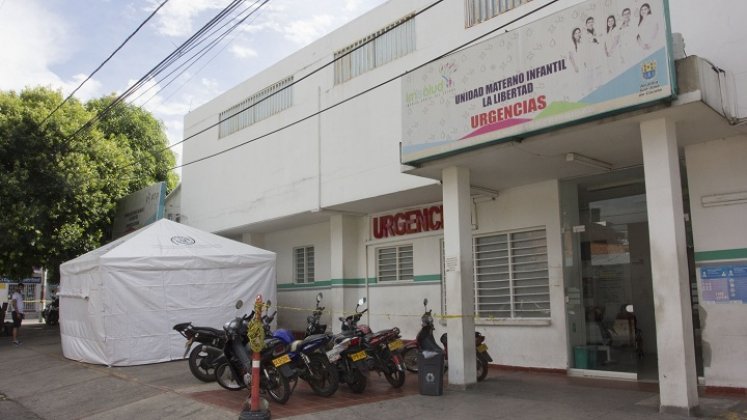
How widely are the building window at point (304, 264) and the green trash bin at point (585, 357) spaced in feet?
28.2

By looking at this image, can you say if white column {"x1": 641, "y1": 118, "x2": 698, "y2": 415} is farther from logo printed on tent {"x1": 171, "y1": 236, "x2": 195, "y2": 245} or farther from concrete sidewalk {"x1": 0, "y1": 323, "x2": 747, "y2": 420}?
logo printed on tent {"x1": 171, "y1": 236, "x2": 195, "y2": 245}

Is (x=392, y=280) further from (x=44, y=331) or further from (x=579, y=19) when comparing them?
(x=44, y=331)

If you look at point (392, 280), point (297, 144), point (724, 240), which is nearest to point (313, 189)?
point (297, 144)

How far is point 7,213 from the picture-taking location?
658 inches

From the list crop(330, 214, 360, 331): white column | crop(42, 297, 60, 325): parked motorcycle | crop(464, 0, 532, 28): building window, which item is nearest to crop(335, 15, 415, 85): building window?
crop(464, 0, 532, 28): building window

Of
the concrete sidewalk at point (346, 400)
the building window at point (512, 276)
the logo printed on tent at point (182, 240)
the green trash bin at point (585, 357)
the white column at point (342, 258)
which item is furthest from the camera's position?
the white column at point (342, 258)

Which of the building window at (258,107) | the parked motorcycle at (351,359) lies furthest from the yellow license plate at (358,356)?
the building window at (258,107)

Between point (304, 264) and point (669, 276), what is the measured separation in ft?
38.6

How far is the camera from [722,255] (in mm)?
8164

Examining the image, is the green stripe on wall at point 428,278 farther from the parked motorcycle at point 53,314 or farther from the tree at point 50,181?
the parked motorcycle at point 53,314

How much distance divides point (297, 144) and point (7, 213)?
28.9 ft

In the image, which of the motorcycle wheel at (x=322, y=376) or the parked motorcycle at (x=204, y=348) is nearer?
the motorcycle wheel at (x=322, y=376)

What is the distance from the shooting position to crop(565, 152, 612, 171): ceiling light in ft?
28.8

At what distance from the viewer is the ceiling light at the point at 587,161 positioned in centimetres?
877
